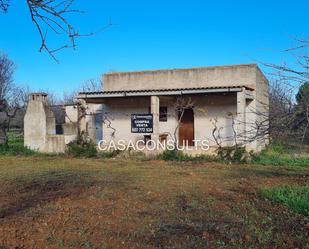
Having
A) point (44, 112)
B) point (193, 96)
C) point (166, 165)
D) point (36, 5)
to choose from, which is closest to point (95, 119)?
point (44, 112)

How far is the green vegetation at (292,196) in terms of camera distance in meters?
5.95

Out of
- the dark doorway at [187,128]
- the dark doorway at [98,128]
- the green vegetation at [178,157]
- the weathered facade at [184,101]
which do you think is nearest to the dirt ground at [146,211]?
the green vegetation at [178,157]

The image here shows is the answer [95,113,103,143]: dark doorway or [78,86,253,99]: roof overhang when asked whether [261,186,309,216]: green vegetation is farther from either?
[95,113,103,143]: dark doorway

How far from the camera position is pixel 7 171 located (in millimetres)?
11062

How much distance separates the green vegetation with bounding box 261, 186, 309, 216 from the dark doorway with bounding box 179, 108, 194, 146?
961 centimetres

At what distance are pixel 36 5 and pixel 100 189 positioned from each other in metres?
5.40

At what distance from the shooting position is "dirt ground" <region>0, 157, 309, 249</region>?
467 cm

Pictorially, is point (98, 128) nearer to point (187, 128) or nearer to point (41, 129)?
point (41, 129)

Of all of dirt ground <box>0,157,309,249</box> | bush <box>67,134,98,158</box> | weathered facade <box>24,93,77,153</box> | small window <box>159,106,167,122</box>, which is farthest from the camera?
small window <box>159,106,167,122</box>

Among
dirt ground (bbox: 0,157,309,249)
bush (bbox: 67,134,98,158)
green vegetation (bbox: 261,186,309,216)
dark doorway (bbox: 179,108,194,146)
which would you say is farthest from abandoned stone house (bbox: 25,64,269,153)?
green vegetation (bbox: 261,186,309,216)

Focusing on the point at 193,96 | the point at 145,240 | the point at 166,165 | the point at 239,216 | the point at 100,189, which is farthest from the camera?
the point at 193,96

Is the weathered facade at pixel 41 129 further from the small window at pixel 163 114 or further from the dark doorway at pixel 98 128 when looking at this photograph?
the small window at pixel 163 114

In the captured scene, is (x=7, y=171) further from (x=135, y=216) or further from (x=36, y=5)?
(x=36, y=5)

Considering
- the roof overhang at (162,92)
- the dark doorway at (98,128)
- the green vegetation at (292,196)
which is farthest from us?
the dark doorway at (98,128)
